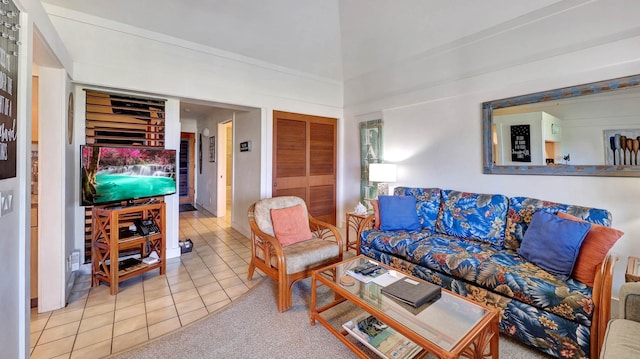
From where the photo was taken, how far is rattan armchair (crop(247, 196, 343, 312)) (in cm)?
219

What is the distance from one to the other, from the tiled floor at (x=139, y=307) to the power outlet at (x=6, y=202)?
3.55 ft

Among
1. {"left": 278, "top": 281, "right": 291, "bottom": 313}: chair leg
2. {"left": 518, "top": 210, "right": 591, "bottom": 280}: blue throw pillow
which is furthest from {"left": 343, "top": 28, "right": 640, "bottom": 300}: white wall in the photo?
{"left": 278, "top": 281, "right": 291, "bottom": 313}: chair leg

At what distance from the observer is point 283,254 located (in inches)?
86.2

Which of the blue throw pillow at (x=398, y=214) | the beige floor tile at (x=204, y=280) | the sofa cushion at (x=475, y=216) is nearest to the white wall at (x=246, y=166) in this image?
the beige floor tile at (x=204, y=280)

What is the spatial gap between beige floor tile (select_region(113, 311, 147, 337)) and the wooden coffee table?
4.87 feet

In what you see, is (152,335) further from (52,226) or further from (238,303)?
(52,226)

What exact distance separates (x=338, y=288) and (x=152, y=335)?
142 centimetres

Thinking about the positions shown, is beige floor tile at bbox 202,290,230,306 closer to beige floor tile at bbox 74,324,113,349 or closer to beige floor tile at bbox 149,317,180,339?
beige floor tile at bbox 149,317,180,339

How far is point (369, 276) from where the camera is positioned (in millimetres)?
1925

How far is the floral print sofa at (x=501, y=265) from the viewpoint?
1562 mm

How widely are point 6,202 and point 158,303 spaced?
1.46 meters

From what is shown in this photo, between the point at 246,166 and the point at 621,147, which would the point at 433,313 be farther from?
the point at 246,166

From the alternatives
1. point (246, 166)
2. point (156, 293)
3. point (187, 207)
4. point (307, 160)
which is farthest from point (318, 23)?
point (187, 207)

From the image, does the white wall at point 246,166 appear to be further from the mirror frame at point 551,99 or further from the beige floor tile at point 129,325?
the mirror frame at point 551,99
